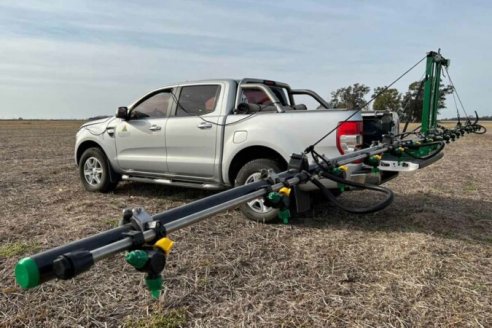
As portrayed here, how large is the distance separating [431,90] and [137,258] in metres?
5.89

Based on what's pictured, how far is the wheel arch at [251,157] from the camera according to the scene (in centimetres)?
529

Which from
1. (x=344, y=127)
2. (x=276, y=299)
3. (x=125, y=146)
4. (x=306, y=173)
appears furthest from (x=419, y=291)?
(x=125, y=146)

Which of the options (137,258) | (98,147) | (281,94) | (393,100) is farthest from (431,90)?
(393,100)

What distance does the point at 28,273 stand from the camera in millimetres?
1427

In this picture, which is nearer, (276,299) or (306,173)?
(306,173)

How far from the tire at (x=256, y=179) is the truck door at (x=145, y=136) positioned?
148 centimetres

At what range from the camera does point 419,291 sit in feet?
10.8

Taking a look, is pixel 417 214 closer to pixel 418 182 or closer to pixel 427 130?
pixel 427 130

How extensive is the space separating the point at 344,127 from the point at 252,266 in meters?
1.89

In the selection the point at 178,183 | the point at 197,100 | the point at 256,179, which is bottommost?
the point at 178,183

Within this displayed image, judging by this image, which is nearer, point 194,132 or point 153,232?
point 153,232

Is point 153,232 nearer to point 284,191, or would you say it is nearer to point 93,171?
point 284,191

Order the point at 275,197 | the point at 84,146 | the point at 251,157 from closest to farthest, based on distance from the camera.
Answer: the point at 275,197 → the point at 251,157 → the point at 84,146

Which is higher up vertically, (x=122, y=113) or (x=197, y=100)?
(x=197, y=100)
